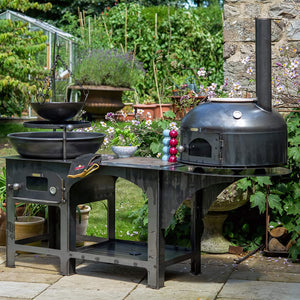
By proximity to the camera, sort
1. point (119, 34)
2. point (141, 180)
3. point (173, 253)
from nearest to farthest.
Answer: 1. point (141, 180)
2. point (173, 253)
3. point (119, 34)

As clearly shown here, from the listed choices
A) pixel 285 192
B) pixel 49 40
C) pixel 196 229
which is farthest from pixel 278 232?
pixel 49 40

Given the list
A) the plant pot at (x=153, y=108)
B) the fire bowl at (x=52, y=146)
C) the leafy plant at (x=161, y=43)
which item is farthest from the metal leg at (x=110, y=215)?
the leafy plant at (x=161, y=43)

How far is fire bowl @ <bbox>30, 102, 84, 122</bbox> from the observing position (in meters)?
5.17

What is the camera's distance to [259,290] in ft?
15.0

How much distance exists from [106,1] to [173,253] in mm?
18267

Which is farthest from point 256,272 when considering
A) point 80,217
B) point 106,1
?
point 106,1

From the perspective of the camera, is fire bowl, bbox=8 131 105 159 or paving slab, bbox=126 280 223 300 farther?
fire bowl, bbox=8 131 105 159

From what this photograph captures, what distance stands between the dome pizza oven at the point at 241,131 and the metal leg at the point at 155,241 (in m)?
0.37

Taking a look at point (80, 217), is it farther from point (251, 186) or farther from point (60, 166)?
point (251, 186)

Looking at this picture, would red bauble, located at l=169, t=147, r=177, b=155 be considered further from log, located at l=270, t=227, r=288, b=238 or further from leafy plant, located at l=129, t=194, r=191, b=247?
log, located at l=270, t=227, r=288, b=238

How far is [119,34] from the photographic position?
15.2 meters

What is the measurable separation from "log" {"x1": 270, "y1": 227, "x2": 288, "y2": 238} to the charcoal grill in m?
0.78

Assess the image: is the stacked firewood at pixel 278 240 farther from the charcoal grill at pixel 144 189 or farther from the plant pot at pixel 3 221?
the plant pot at pixel 3 221

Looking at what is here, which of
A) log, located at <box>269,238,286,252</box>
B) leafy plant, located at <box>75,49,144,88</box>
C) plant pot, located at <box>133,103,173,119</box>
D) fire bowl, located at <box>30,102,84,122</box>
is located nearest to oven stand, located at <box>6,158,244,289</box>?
fire bowl, located at <box>30,102,84,122</box>
